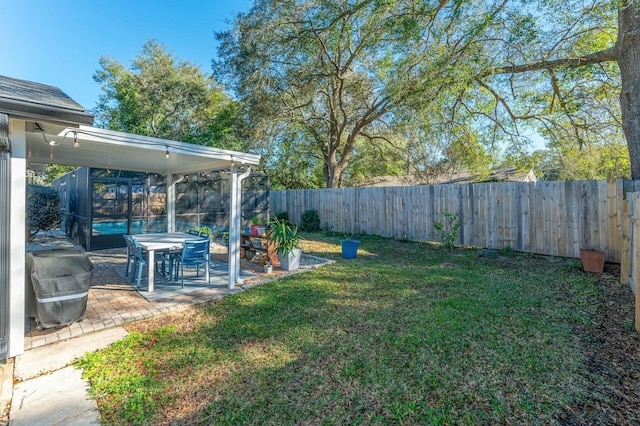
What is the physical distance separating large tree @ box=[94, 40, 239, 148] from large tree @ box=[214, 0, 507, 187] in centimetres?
218

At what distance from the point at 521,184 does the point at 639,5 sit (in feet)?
11.7

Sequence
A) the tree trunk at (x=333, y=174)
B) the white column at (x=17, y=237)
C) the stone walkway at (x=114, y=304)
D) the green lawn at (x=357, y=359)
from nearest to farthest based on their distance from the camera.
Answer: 1. the green lawn at (x=357, y=359)
2. the white column at (x=17, y=237)
3. the stone walkway at (x=114, y=304)
4. the tree trunk at (x=333, y=174)

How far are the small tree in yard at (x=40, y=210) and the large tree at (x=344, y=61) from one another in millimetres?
7959

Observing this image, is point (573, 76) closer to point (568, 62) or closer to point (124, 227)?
point (568, 62)

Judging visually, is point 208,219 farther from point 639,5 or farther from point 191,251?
point 639,5

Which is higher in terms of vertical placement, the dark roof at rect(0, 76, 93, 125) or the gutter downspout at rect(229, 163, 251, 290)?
the dark roof at rect(0, 76, 93, 125)

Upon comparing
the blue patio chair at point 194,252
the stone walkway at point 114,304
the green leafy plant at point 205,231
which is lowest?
the stone walkway at point 114,304

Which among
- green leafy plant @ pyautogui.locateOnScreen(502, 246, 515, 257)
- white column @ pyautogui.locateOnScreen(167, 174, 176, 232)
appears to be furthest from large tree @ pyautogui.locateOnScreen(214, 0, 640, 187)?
white column @ pyautogui.locateOnScreen(167, 174, 176, 232)

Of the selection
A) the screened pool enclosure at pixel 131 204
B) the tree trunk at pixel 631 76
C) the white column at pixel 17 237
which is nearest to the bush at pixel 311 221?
the screened pool enclosure at pixel 131 204

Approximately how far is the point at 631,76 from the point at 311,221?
9.59 meters

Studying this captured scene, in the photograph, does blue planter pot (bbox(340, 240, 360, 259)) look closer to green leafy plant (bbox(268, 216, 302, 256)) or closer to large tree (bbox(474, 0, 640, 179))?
green leafy plant (bbox(268, 216, 302, 256))

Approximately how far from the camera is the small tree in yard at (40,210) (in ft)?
33.9

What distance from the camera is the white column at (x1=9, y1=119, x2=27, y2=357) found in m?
2.86

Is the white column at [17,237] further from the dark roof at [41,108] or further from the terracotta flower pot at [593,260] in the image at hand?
the terracotta flower pot at [593,260]
